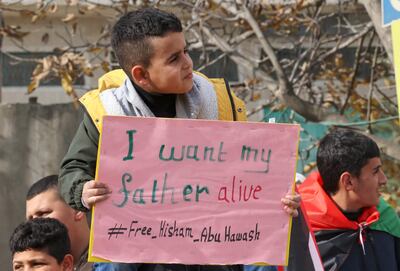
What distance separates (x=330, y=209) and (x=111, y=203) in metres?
2.13

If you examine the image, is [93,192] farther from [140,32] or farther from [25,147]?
[25,147]

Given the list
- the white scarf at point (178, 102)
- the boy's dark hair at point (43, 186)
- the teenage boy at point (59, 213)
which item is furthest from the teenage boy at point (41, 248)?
the white scarf at point (178, 102)

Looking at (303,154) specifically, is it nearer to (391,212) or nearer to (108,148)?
(391,212)

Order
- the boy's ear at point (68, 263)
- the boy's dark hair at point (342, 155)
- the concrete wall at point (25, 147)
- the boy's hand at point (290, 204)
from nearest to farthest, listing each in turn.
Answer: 1. the boy's hand at point (290, 204)
2. the boy's ear at point (68, 263)
3. the boy's dark hair at point (342, 155)
4. the concrete wall at point (25, 147)

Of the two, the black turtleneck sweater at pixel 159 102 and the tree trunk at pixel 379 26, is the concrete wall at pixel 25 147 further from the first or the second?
the black turtleneck sweater at pixel 159 102

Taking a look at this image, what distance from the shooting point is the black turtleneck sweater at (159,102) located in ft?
14.1

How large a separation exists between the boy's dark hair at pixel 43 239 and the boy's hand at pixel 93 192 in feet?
4.97

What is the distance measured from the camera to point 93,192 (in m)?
4.02

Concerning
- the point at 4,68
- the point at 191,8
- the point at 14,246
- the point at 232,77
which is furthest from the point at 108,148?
the point at 4,68

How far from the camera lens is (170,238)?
411cm

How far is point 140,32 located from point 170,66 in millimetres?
182

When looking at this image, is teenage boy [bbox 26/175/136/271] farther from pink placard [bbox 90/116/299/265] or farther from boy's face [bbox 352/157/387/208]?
pink placard [bbox 90/116/299/265]

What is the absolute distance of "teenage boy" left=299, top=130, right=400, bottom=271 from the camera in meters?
5.88

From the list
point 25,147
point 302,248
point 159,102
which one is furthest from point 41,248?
point 25,147
